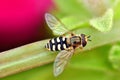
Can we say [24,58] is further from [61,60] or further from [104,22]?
[104,22]

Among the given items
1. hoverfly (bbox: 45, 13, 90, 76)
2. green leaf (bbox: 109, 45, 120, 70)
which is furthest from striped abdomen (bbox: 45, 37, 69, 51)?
green leaf (bbox: 109, 45, 120, 70)

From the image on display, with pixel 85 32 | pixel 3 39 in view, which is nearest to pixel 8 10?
pixel 3 39

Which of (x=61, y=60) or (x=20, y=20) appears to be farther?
(x=20, y=20)

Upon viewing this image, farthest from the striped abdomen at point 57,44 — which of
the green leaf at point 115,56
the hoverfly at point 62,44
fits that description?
the green leaf at point 115,56

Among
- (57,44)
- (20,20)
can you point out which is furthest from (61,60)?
(20,20)

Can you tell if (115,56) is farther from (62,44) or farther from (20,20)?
(20,20)

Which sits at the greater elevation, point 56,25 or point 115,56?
point 56,25

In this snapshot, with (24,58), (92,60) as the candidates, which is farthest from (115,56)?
(24,58)

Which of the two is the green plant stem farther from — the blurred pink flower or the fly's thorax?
the blurred pink flower
